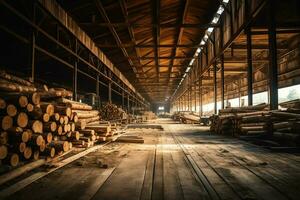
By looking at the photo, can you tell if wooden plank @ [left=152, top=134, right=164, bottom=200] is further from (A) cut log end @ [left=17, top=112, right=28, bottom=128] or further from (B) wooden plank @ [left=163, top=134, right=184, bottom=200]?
(A) cut log end @ [left=17, top=112, right=28, bottom=128]

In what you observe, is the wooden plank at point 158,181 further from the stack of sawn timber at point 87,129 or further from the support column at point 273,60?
the support column at point 273,60

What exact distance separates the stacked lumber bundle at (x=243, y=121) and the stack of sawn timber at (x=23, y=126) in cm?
708

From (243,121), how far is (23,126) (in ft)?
26.7

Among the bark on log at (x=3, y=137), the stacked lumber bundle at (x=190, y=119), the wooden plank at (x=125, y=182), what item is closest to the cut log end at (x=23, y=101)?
the bark on log at (x=3, y=137)

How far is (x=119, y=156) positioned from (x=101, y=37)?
34.4 feet

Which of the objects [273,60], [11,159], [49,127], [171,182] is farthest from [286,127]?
[11,159]

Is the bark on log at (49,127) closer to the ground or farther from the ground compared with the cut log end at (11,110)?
closer to the ground

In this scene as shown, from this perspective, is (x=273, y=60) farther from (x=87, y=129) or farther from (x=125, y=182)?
(x=125, y=182)

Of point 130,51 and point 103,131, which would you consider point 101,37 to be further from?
point 103,131

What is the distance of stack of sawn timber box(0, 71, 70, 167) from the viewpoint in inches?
173

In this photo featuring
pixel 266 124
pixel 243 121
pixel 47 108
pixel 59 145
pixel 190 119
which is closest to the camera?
pixel 47 108

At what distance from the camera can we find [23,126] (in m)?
4.81

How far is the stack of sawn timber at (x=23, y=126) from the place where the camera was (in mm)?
4406

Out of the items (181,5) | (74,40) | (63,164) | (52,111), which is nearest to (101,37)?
(74,40)
